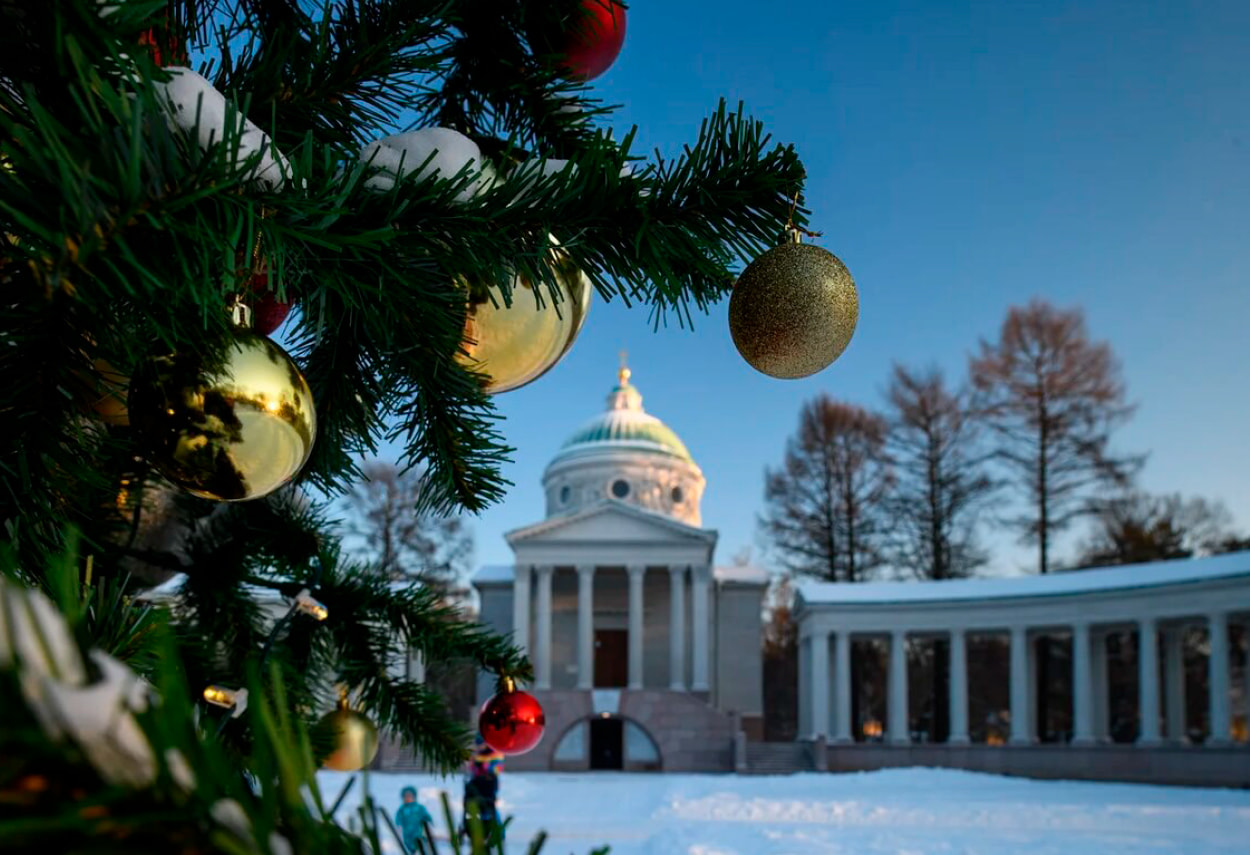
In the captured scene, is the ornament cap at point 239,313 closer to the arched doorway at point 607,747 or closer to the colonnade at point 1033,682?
the colonnade at point 1033,682

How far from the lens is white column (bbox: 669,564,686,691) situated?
46.6 meters

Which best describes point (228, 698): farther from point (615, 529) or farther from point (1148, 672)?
point (615, 529)

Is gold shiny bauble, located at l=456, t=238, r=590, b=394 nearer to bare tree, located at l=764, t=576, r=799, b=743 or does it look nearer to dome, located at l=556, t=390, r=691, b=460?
dome, located at l=556, t=390, r=691, b=460

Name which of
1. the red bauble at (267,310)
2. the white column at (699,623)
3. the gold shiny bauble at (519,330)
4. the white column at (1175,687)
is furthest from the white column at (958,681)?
the red bauble at (267,310)

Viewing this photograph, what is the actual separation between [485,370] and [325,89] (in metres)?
0.56

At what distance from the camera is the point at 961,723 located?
40.2m

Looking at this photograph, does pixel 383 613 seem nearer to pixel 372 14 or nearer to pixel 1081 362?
pixel 372 14

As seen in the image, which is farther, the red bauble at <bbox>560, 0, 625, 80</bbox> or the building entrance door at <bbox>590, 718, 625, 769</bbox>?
the building entrance door at <bbox>590, 718, 625, 769</bbox>

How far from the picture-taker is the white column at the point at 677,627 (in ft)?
153

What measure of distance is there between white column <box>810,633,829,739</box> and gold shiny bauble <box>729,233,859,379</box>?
42.1 meters

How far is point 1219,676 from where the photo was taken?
1340 inches

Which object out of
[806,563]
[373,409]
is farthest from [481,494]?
[806,563]

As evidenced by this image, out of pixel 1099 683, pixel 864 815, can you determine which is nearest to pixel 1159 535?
pixel 1099 683

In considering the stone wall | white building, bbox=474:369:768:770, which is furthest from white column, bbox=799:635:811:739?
the stone wall
